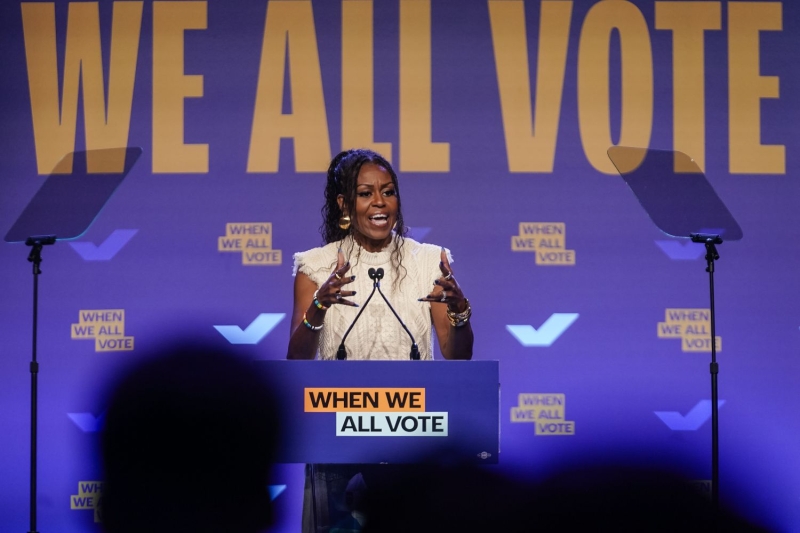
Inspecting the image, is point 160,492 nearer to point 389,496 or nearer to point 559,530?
point 389,496

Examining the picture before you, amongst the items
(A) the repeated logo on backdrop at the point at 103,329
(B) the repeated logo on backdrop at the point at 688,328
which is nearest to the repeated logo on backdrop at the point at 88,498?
(A) the repeated logo on backdrop at the point at 103,329

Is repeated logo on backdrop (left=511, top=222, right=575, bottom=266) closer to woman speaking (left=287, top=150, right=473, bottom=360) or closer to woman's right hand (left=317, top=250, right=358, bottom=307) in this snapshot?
woman speaking (left=287, top=150, right=473, bottom=360)

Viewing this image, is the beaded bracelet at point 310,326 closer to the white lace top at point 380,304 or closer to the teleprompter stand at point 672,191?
the white lace top at point 380,304

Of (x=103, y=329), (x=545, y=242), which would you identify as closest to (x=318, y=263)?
(x=545, y=242)

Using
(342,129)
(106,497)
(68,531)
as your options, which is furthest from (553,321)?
(68,531)

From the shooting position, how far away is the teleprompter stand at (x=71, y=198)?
11.9 ft

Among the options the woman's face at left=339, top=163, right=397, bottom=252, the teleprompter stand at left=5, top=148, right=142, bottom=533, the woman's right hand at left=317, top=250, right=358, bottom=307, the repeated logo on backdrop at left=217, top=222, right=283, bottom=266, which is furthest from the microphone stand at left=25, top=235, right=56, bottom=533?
the woman's right hand at left=317, top=250, right=358, bottom=307

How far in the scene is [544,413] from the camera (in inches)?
169

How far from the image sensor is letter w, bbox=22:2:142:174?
4398 millimetres

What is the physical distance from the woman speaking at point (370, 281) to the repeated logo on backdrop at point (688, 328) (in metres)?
1.94

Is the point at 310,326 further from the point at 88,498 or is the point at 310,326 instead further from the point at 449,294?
the point at 88,498

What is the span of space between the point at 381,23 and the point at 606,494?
2530mm

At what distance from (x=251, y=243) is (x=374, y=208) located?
177 centimetres

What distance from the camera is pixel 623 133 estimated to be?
4.38 m
